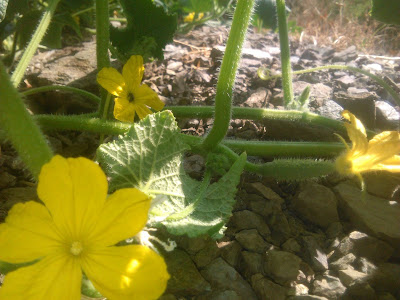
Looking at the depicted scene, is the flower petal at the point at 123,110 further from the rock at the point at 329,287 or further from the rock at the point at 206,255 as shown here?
the rock at the point at 329,287

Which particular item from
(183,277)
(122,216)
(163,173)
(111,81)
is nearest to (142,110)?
(111,81)

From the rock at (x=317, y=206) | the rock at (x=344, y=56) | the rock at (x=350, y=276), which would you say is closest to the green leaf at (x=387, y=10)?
the rock at (x=317, y=206)

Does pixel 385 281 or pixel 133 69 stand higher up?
pixel 133 69

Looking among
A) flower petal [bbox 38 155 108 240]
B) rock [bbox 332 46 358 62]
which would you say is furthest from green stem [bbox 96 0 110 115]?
rock [bbox 332 46 358 62]

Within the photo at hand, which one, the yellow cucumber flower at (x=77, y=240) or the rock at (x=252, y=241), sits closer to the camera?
the yellow cucumber flower at (x=77, y=240)

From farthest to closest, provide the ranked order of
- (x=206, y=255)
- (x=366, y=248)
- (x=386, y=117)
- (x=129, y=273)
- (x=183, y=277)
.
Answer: (x=386, y=117) < (x=366, y=248) < (x=206, y=255) < (x=183, y=277) < (x=129, y=273)

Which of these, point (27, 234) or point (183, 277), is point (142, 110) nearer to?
point (183, 277)

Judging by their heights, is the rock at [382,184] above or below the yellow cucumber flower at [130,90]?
below
